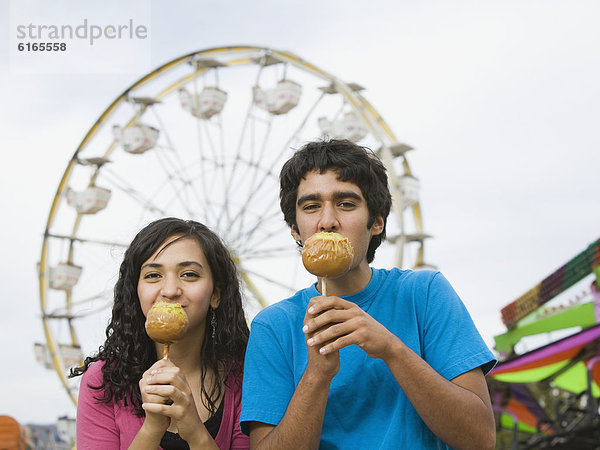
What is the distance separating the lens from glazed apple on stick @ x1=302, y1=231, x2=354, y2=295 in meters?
1.98

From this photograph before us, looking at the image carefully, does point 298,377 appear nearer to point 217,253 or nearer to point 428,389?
point 428,389

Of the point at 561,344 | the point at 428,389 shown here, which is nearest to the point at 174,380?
the point at 428,389

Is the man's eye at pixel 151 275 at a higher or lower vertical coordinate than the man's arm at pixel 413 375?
higher

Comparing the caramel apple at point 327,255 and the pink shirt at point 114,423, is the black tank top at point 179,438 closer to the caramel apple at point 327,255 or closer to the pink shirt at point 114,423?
the pink shirt at point 114,423

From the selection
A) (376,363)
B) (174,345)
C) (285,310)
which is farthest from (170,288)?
(376,363)

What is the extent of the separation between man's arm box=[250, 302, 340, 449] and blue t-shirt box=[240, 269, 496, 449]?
0.12m

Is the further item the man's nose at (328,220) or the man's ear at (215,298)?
the man's ear at (215,298)

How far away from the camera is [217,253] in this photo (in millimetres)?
2666

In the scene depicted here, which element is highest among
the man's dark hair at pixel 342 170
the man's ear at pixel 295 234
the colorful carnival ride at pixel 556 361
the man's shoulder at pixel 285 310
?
the man's dark hair at pixel 342 170

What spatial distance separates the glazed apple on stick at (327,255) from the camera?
198 cm

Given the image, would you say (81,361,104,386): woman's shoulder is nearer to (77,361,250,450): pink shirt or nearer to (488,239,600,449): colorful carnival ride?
(77,361,250,450): pink shirt

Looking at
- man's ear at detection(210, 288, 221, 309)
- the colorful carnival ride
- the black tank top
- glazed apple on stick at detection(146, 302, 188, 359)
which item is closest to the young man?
glazed apple on stick at detection(146, 302, 188, 359)

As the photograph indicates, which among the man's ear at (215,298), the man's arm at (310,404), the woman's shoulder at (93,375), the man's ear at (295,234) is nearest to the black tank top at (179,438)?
the woman's shoulder at (93,375)

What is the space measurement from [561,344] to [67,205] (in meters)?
11.0
